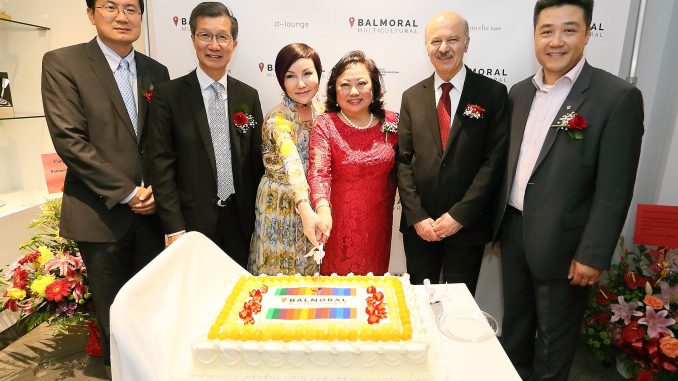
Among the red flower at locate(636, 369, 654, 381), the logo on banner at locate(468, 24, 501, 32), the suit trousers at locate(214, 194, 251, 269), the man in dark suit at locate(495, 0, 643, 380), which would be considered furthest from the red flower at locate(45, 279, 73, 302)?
the red flower at locate(636, 369, 654, 381)

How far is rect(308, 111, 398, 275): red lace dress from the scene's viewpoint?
2.14 meters

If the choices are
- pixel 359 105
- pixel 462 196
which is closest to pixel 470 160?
pixel 462 196

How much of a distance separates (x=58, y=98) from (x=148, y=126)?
404mm

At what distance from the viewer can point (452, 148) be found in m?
2.17

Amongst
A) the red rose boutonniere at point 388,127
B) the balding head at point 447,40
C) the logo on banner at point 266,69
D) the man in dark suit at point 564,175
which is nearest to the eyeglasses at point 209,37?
the logo on banner at point 266,69

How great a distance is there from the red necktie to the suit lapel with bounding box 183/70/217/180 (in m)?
1.18

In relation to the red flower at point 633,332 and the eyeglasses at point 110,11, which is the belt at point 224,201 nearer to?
the eyeglasses at point 110,11

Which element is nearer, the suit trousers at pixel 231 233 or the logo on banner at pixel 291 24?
the suit trousers at pixel 231 233

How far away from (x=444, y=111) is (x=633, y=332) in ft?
5.22

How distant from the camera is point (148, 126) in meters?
2.19

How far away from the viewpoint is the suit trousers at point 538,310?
6.70 ft

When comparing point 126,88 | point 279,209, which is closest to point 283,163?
point 279,209

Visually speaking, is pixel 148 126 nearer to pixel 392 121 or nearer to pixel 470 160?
pixel 392 121

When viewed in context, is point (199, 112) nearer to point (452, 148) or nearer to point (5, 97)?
point (452, 148)
